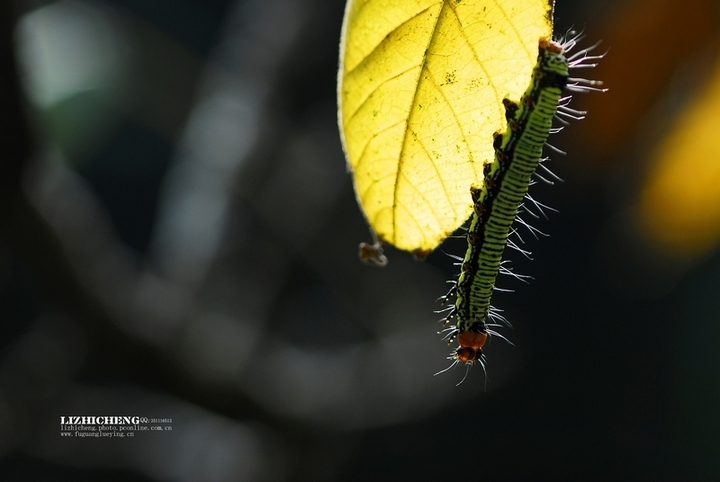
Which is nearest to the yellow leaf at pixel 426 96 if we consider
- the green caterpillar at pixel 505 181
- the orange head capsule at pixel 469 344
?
the green caterpillar at pixel 505 181

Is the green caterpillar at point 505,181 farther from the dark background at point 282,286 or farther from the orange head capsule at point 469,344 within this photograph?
the dark background at point 282,286

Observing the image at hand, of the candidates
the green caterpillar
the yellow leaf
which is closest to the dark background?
the green caterpillar

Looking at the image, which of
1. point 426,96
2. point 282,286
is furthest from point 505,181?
point 282,286

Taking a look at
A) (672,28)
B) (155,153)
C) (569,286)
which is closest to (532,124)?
(672,28)

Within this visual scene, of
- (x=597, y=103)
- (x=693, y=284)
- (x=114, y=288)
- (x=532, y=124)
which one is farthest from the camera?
(x=693, y=284)

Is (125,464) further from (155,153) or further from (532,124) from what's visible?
(155,153)

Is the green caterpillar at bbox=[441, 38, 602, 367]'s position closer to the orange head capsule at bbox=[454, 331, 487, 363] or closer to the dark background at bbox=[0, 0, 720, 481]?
the orange head capsule at bbox=[454, 331, 487, 363]

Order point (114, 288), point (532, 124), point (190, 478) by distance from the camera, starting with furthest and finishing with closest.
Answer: point (190, 478), point (114, 288), point (532, 124)
